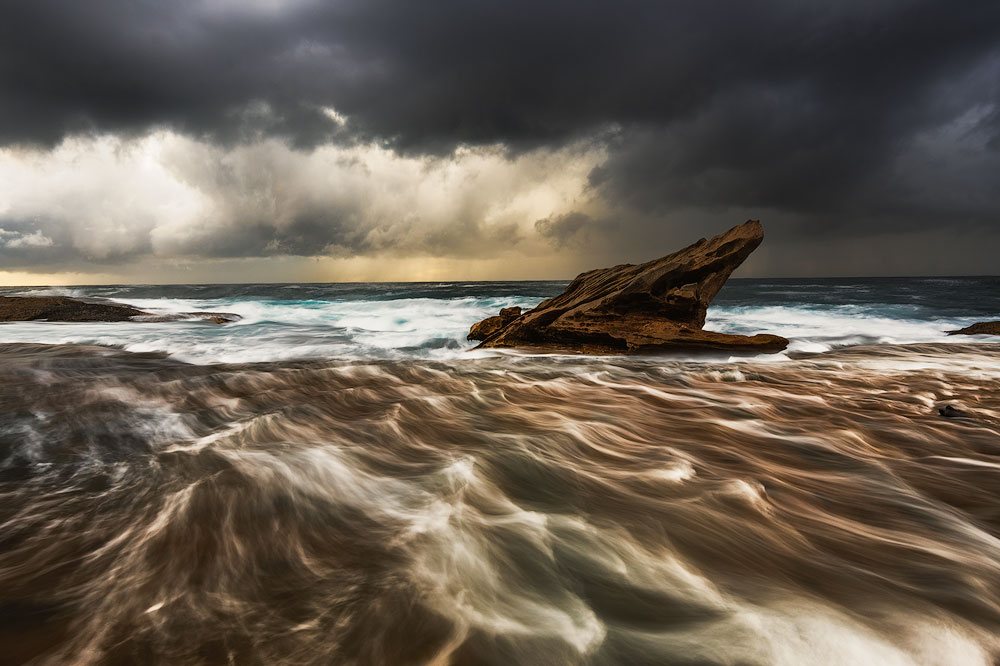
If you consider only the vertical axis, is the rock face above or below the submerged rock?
above

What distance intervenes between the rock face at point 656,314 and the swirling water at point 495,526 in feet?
11.0

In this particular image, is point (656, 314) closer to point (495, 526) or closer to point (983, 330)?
point (495, 526)

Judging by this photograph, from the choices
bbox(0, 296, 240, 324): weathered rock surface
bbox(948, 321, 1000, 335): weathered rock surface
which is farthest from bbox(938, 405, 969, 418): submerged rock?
bbox(0, 296, 240, 324): weathered rock surface

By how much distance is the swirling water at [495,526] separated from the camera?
65.8 inches

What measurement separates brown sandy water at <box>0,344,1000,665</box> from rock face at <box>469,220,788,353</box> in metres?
3.83

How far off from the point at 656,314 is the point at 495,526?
7929mm

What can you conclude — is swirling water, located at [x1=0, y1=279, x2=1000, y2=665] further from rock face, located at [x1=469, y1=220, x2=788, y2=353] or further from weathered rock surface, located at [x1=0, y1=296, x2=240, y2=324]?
weathered rock surface, located at [x1=0, y1=296, x2=240, y2=324]

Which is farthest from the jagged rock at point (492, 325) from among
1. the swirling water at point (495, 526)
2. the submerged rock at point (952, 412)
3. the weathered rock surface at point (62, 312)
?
the weathered rock surface at point (62, 312)

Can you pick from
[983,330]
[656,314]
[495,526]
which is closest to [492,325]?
[656,314]

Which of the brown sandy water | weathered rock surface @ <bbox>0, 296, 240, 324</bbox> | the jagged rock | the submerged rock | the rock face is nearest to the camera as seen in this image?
the brown sandy water

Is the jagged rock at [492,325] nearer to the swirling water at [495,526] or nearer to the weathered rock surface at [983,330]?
the swirling water at [495,526]

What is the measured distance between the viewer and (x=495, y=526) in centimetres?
254

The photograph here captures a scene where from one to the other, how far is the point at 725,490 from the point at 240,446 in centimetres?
361

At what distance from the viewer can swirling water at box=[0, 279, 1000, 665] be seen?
5.49ft
